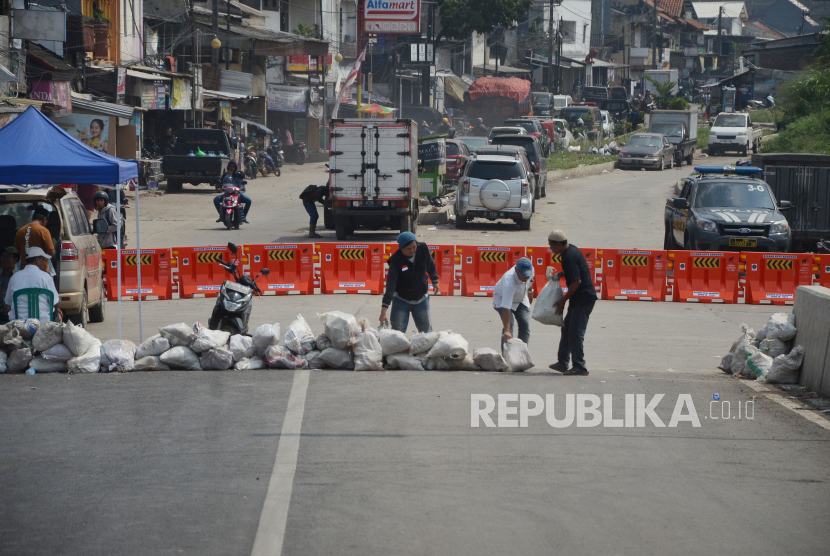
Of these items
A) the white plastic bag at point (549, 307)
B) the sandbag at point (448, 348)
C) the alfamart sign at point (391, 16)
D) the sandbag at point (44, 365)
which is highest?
the alfamart sign at point (391, 16)

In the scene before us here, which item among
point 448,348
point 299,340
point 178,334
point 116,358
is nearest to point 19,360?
point 116,358

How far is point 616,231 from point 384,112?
3079cm

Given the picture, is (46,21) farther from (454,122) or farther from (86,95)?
(454,122)

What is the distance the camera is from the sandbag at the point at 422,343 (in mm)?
10281

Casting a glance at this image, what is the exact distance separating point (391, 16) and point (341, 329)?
45.2 metres

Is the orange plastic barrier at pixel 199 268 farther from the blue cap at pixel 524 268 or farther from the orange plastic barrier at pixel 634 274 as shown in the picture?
the blue cap at pixel 524 268

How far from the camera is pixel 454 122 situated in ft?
213

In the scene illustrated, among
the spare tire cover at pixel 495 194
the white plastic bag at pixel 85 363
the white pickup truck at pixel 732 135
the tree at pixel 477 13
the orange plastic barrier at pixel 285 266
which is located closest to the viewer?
the white plastic bag at pixel 85 363

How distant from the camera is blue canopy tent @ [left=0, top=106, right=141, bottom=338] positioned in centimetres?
1131

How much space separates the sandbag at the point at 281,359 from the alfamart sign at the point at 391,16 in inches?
1751

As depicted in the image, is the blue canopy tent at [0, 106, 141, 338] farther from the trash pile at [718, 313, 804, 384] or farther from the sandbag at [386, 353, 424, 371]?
the trash pile at [718, 313, 804, 384]

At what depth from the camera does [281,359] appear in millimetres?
10234

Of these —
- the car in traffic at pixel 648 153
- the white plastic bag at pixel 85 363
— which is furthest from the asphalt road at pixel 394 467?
the car in traffic at pixel 648 153

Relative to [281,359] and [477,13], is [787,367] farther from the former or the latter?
[477,13]
